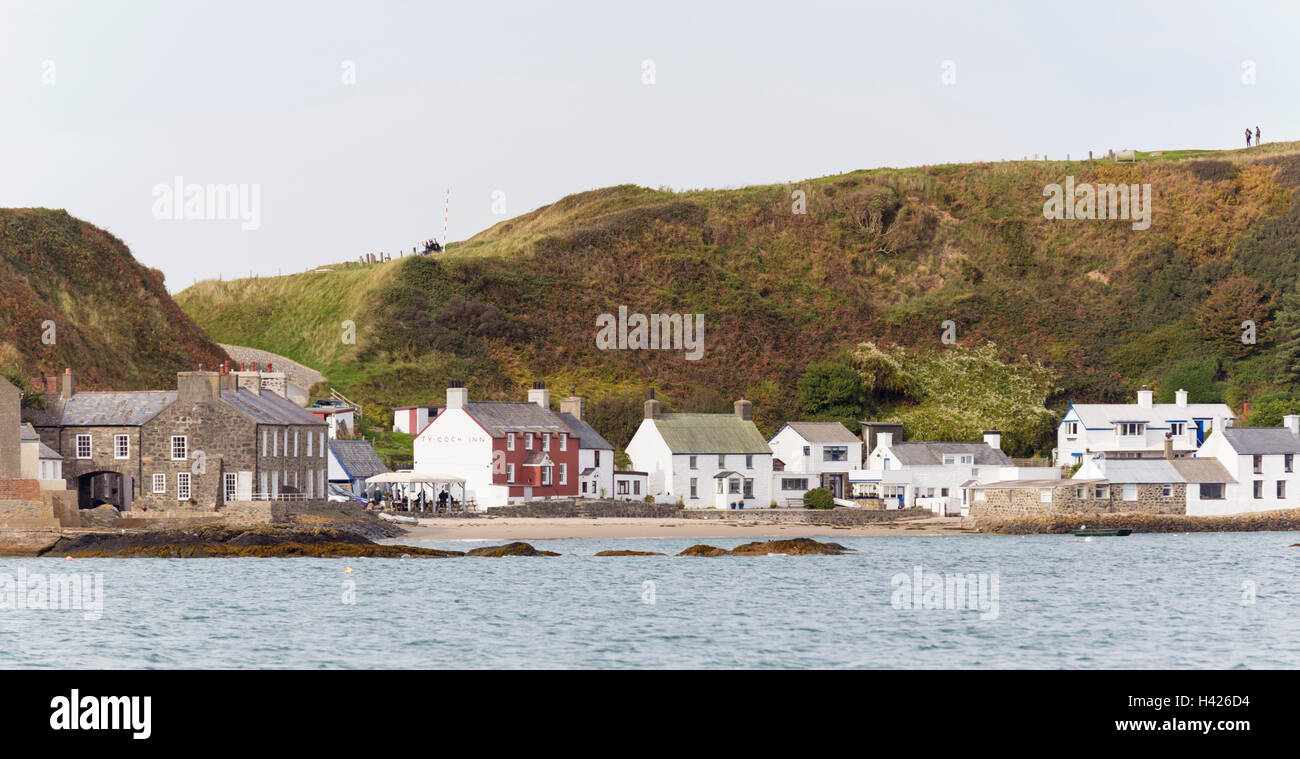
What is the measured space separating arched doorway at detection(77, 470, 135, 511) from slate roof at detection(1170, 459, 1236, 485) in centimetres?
4671

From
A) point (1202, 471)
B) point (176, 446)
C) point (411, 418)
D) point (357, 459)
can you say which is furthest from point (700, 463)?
point (176, 446)

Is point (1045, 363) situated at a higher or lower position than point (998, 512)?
higher

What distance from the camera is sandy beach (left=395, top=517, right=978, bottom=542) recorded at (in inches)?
2343

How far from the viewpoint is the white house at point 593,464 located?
2736 inches

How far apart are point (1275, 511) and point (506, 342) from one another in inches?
1963

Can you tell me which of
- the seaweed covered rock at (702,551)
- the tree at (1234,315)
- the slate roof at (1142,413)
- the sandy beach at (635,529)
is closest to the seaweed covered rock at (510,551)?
the sandy beach at (635,529)

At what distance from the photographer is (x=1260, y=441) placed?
232 feet

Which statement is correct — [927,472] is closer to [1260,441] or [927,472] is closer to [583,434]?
[1260,441]

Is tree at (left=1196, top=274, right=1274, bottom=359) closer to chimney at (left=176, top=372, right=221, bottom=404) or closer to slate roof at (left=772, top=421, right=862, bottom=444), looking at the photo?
slate roof at (left=772, top=421, right=862, bottom=444)

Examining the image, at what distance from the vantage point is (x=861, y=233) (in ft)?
398

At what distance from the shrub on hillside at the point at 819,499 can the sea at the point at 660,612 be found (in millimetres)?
14885
